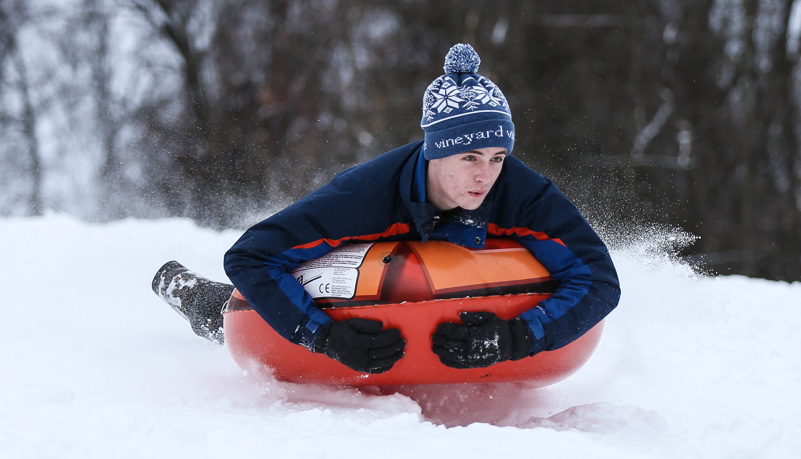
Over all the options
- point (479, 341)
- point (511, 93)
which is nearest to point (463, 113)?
point (479, 341)

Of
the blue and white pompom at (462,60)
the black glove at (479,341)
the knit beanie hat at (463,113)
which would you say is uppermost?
the blue and white pompom at (462,60)

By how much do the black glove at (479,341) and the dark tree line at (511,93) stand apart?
1206 cm

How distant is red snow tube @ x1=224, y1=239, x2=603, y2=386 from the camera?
2695 millimetres

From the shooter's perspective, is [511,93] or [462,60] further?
[511,93]

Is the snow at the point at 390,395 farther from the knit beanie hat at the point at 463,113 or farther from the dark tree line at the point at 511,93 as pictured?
the dark tree line at the point at 511,93

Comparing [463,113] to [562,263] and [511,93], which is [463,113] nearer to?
[562,263]

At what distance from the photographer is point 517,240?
3.02 m

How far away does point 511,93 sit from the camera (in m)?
15.6

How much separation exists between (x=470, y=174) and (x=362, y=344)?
751 mm

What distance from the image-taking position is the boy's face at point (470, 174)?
2.73 meters

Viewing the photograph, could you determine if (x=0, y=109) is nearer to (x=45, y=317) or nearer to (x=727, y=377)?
(x=45, y=317)

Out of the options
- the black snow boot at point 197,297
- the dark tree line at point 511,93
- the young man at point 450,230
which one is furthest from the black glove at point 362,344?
the dark tree line at point 511,93

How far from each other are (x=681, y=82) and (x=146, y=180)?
1172cm

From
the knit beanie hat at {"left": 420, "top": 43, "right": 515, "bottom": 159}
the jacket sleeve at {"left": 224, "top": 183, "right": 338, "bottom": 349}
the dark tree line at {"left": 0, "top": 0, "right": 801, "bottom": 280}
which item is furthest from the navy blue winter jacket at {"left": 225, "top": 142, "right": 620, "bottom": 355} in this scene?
the dark tree line at {"left": 0, "top": 0, "right": 801, "bottom": 280}
